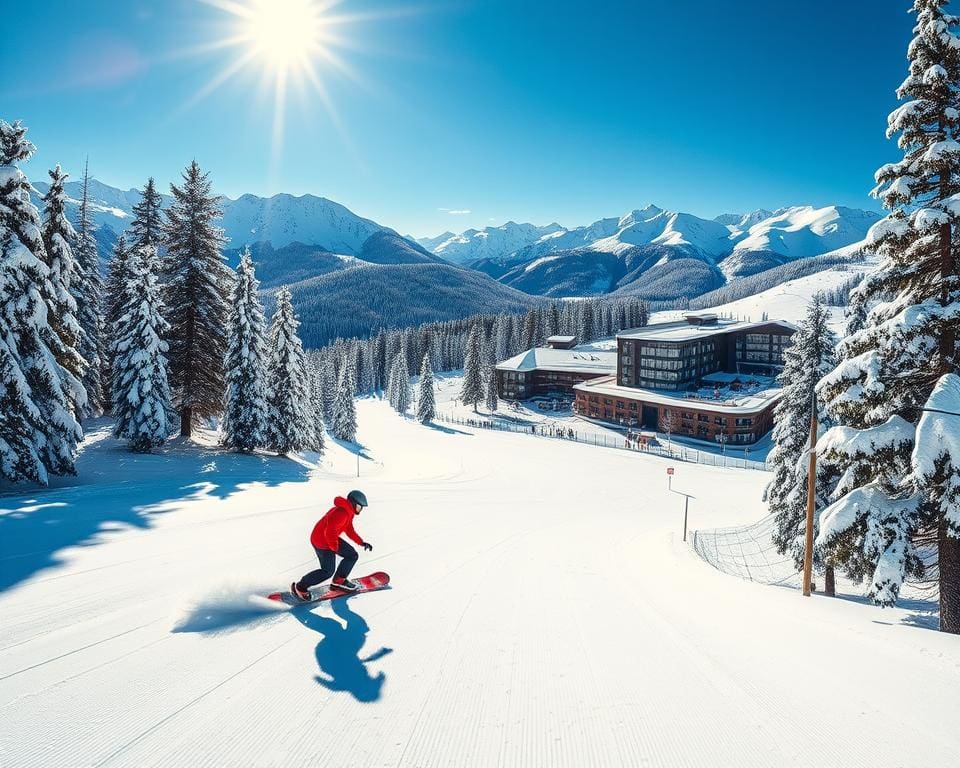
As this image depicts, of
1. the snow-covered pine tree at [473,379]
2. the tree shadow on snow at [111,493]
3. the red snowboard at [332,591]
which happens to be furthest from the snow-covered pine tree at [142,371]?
the snow-covered pine tree at [473,379]

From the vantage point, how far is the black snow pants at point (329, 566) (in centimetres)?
640

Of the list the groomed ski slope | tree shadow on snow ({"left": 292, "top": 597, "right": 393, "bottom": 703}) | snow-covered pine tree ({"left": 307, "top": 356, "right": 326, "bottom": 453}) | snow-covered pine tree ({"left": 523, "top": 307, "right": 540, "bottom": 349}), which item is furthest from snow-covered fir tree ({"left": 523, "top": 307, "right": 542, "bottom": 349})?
tree shadow on snow ({"left": 292, "top": 597, "right": 393, "bottom": 703})

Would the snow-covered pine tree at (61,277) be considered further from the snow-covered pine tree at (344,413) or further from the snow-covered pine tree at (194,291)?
the snow-covered pine tree at (344,413)

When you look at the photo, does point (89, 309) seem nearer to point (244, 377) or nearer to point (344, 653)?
point (244, 377)

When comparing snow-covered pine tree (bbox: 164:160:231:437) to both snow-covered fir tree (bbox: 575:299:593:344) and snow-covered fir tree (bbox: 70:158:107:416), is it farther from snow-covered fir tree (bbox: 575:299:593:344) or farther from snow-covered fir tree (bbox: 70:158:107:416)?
snow-covered fir tree (bbox: 575:299:593:344)

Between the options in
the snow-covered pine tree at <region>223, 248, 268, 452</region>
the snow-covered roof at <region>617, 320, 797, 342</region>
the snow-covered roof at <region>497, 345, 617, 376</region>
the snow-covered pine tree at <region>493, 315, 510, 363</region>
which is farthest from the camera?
the snow-covered pine tree at <region>493, 315, 510, 363</region>

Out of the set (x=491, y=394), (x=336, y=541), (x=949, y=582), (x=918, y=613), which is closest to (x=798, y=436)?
(x=918, y=613)

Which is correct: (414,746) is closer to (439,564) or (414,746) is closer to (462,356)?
(439,564)

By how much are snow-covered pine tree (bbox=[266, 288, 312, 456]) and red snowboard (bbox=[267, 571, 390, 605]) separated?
2270 centimetres

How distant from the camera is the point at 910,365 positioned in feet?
31.4

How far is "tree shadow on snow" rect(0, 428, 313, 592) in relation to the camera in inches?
312

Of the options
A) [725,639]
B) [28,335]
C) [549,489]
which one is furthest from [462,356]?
[725,639]

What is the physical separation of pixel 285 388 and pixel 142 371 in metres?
8.79

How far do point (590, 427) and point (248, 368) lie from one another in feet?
185
